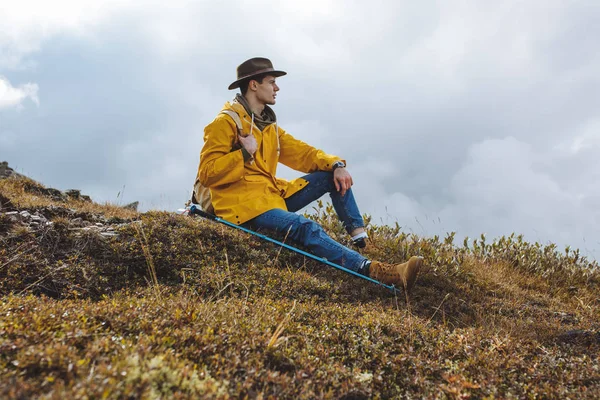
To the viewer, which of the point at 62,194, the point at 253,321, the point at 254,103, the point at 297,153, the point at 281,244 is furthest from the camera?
the point at 62,194

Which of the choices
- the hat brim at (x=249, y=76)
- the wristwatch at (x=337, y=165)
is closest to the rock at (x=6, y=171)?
the hat brim at (x=249, y=76)

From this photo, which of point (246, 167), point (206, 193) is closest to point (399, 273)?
point (246, 167)

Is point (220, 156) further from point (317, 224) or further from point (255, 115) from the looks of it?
point (317, 224)

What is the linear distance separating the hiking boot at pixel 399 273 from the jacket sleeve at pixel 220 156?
2.36 meters

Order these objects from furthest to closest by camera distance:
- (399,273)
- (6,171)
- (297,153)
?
1. (6,171)
2. (297,153)
3. (399,273)

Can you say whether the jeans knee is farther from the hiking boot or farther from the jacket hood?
the jacket hood

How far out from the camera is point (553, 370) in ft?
13.7

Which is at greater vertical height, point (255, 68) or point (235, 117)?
point (255, 68)

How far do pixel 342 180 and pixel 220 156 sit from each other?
1930 mm

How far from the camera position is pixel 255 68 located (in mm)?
7418

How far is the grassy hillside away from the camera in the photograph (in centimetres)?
279

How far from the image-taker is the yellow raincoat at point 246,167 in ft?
22.5

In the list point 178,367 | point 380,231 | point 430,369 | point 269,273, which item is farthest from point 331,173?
point 178,367

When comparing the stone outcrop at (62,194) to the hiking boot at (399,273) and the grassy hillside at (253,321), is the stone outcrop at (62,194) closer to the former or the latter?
the grassy hillside at (253,321)
